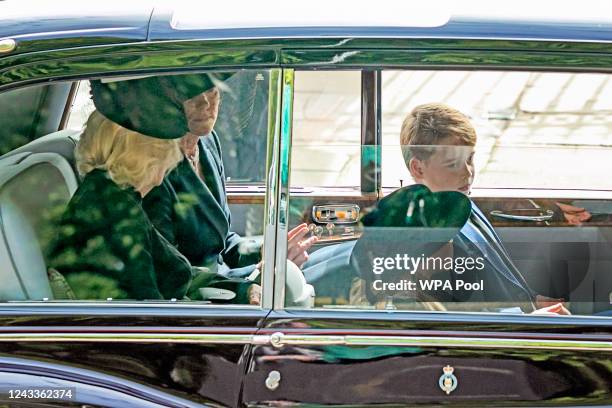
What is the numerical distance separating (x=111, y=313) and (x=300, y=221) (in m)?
0.51

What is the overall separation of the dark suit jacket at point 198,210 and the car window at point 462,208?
0.68 feet

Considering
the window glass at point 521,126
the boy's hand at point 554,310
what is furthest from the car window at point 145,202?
the boy's hand at point 554,310

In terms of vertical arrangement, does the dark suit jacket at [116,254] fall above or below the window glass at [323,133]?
below

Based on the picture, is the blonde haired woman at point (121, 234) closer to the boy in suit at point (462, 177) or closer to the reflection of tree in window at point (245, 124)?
the reflection of tree in window at point (245, 124)

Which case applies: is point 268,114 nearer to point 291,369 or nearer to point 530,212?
point 291,369

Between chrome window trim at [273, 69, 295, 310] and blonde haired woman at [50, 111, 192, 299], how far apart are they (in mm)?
247

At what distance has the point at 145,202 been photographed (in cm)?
253

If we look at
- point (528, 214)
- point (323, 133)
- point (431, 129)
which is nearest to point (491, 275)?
point (431, 129)

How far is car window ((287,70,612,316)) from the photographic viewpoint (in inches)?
97.0

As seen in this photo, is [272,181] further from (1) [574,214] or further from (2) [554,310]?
(1) [574,214]

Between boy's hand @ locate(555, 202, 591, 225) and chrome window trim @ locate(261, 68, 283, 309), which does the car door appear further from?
boy's hand @ locate(555, 202, 591, 225)

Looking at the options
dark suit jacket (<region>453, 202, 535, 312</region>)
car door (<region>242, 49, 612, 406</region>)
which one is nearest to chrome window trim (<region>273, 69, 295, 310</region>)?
car door (<region>242, 49, 612, 406</region>)

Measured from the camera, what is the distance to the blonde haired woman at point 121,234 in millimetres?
2506

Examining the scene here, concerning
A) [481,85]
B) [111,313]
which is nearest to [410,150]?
[481,85]
